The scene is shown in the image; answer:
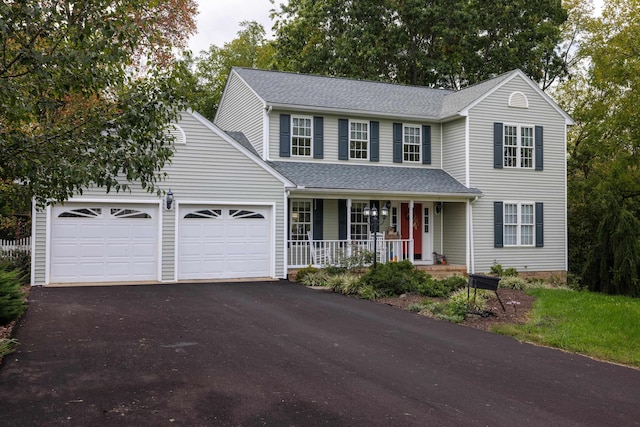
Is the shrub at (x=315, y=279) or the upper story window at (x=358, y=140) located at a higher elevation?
the upper story window at (x=358, y=140)

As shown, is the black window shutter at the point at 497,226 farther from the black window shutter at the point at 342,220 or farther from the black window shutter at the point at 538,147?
the black window shutter at the point at 342,220

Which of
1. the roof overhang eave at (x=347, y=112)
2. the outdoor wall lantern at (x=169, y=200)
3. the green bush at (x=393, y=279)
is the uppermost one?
the roof overhang eave at (x=347, y=112)

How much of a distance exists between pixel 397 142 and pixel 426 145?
117cm

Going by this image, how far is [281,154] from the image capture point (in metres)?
18.3

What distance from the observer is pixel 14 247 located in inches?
630

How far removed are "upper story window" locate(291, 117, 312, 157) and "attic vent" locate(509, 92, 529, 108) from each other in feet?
23.4

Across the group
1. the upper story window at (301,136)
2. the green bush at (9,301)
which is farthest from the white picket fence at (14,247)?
the upper story window at (301,136)

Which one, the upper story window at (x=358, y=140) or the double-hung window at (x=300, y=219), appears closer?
the double-hung window at (x=300, y=219)

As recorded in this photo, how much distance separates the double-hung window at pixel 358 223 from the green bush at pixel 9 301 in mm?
11371

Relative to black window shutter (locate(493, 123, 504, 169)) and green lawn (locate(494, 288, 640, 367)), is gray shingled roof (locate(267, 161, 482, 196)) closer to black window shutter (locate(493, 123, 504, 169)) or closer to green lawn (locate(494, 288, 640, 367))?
black window shutter (locate(493, 123, 504, 169))

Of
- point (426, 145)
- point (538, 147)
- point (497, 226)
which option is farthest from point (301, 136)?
point (538, 147)

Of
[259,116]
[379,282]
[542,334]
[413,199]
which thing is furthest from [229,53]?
[542,334]

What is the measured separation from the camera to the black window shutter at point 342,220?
18.6 m

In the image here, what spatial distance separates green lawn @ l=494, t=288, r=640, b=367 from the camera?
8.20 metres
